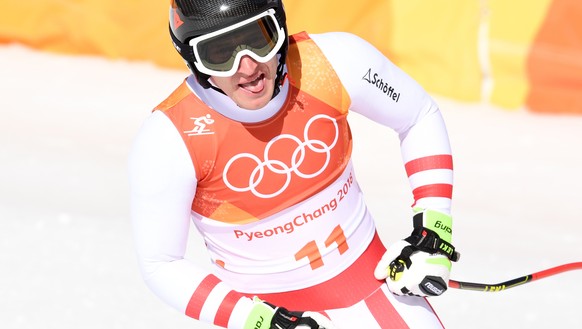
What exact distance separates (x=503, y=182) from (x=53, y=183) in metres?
2.45

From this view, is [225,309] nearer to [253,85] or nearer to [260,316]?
[260,316]

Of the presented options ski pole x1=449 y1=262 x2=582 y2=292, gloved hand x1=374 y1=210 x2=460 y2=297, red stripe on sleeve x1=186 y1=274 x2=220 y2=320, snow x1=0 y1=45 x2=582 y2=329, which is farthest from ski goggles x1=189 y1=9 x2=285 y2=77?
snow x1=0 y1=45 x2=582 y2=329

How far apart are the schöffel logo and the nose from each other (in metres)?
0.37

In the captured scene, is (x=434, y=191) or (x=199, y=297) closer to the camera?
(x=199, y=297)

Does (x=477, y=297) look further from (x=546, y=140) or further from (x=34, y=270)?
(x=34, y=270)

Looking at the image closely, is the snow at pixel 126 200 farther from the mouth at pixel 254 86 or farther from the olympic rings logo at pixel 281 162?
the mouth at pixel 254 86

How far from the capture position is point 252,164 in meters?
3.05

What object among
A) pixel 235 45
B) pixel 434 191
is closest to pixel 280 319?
pixel 434 191

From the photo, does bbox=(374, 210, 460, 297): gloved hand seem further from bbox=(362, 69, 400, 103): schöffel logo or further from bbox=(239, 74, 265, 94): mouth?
bbox=(239, 74, 265, 94): mouth

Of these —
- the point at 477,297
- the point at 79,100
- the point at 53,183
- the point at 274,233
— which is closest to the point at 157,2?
the point at 79,100

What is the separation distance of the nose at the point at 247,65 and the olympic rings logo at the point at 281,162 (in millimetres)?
249

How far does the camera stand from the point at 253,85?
2947 mm

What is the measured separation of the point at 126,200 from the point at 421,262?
3.19 metres

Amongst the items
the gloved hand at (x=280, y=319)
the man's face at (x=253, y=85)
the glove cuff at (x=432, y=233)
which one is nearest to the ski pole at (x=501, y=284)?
the glove cuff at (x=432, y=233)
